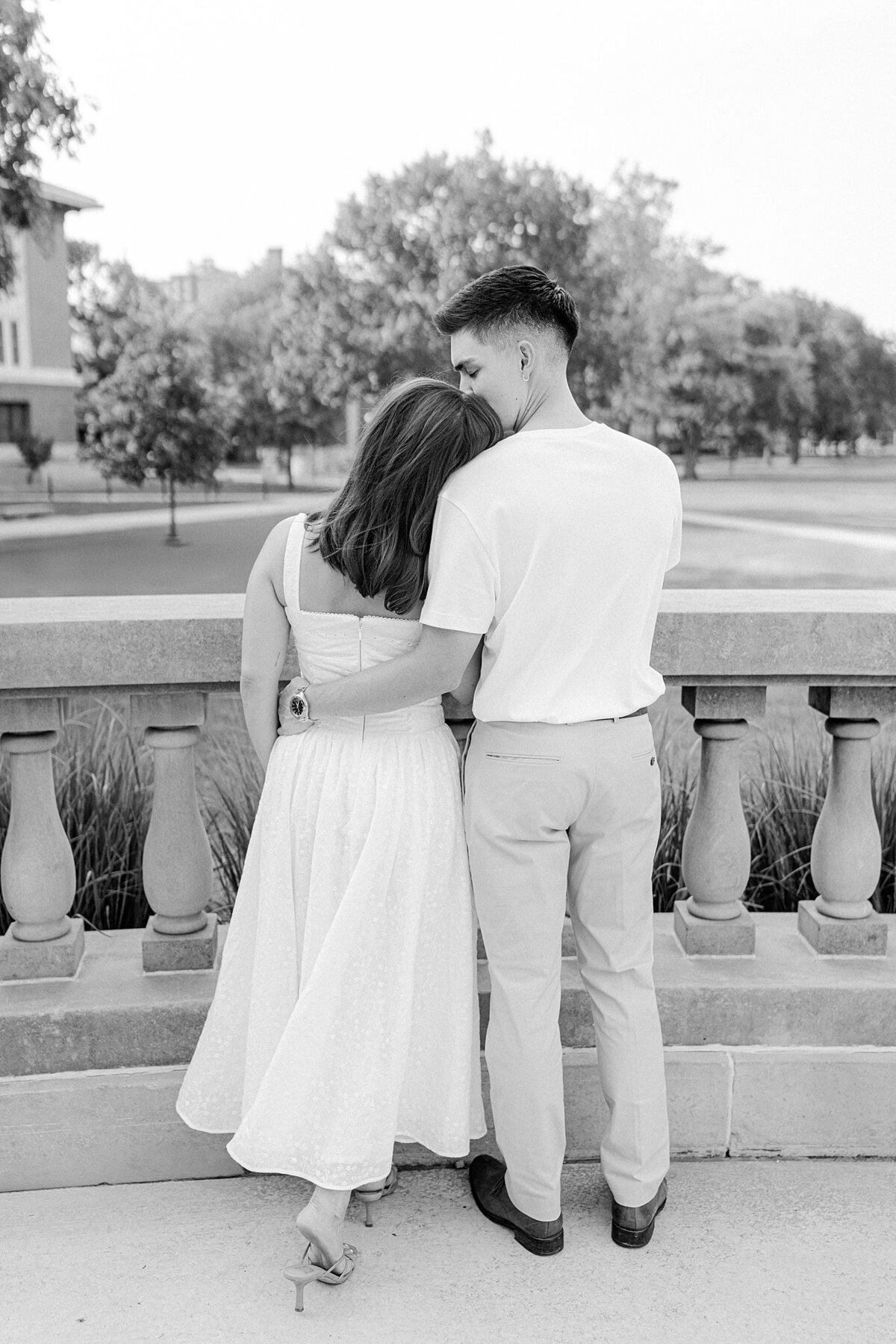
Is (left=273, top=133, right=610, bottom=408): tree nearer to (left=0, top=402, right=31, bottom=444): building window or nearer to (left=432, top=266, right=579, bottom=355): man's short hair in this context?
(left=0, top=402, right=31, bottom=444): building window

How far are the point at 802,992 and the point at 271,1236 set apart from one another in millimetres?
1271

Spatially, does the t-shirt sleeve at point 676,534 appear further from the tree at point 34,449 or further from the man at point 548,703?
the tree at point 34,449

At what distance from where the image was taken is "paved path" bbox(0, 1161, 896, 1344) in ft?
7.09

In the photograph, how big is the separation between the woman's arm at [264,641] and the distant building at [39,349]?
5137 centimetres

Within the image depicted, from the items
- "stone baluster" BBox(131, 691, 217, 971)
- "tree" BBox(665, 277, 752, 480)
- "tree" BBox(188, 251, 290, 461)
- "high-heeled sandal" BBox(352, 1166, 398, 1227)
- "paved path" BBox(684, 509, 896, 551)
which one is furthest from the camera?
"tree" BBox(188, 251, 290, 461)

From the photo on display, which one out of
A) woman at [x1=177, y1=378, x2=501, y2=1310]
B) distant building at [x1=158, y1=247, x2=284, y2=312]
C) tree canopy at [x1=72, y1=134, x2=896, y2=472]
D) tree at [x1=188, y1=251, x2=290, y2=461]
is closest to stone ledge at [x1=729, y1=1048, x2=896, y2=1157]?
woman at [x1=177, y1=378, x2=501, y2=1310]

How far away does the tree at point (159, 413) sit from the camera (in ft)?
87.0

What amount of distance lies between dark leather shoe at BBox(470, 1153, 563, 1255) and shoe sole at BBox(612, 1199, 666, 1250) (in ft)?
0.37

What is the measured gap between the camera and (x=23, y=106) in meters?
12.1

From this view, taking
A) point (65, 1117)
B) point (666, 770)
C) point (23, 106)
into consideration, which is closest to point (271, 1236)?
point (65, 1117)

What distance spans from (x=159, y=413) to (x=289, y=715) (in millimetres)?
25656

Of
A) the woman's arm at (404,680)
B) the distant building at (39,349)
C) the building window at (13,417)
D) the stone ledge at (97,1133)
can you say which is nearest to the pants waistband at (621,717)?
the woman's arm at (404,680)

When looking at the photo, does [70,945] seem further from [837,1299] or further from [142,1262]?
[837,1299]

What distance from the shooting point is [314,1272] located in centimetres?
220
